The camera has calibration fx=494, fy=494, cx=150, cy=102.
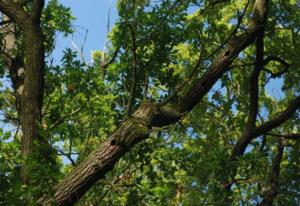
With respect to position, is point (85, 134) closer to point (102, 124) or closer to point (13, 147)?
point (102, 124)

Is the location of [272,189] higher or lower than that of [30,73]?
higher

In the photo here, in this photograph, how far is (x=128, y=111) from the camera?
218 inches

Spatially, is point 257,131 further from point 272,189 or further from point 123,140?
point 123,140

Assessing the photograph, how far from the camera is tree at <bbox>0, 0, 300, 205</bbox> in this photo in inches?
209

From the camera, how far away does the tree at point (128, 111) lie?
17.4ft

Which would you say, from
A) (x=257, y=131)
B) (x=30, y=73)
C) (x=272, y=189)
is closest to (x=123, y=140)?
(x=30, y=73)

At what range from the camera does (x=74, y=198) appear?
16.7ft

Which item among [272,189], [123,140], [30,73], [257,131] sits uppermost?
[257,131]

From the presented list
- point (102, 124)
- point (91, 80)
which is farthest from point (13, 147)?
point (91, 80)

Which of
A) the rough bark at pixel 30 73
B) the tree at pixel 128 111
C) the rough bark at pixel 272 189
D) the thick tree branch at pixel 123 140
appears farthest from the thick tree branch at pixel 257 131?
the rough bark at pixel 30 73

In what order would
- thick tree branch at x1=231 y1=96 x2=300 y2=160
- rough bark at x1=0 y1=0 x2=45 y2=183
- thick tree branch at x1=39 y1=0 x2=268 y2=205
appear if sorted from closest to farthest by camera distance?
thick tree branch at x1=39 y1=0 x2=268 y2=205 < rough bark at x1=0 y1=0 x2=45 y2=183 < thick tree branch at x1=231 y1=96 x2=300 y2=160

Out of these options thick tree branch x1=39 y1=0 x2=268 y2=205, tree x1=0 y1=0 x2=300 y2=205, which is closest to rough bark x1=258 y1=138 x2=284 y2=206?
tree x1=0 y1=0 x2=300 y2=205

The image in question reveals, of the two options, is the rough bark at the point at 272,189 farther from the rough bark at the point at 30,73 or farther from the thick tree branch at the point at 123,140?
the rough bark at the point at 30,73

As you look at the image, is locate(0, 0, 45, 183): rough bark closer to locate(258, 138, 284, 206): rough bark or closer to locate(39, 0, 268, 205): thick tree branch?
locate(39, 0, 268, 205): thick tree branch
